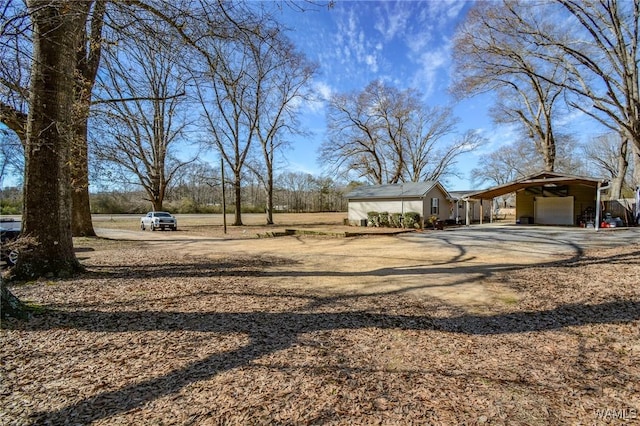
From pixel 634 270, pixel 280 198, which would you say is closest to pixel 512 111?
pixel 634 270

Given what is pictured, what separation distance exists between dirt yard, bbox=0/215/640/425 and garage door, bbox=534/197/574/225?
62.4ft

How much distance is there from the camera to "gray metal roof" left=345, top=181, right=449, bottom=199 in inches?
960

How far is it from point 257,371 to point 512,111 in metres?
30.8

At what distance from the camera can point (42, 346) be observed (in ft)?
10.6

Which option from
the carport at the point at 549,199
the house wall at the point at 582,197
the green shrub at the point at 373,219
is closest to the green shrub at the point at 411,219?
the green shrub at the point at 373,219

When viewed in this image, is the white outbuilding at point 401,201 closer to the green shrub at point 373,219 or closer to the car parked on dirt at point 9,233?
the green shrub at point 373,219

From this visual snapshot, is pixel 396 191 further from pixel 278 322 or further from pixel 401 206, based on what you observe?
pixel 278 322

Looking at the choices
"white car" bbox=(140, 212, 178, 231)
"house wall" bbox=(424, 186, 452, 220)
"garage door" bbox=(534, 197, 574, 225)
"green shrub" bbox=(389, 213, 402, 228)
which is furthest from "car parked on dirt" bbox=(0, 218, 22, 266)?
"garage door" bbox=(534, 197, 574, 225)

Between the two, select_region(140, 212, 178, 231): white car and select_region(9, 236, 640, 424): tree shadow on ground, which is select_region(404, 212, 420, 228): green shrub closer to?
select_region(140, 212, 178, 231): white car

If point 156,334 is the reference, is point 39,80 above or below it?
above

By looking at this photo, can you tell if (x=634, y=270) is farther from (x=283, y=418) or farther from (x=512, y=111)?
(x=512, y=111)

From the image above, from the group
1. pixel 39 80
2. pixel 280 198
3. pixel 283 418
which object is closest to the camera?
pixel 283 418

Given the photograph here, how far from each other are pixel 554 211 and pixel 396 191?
1112cm

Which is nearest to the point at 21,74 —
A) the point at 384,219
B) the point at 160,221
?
the point at 160,221
